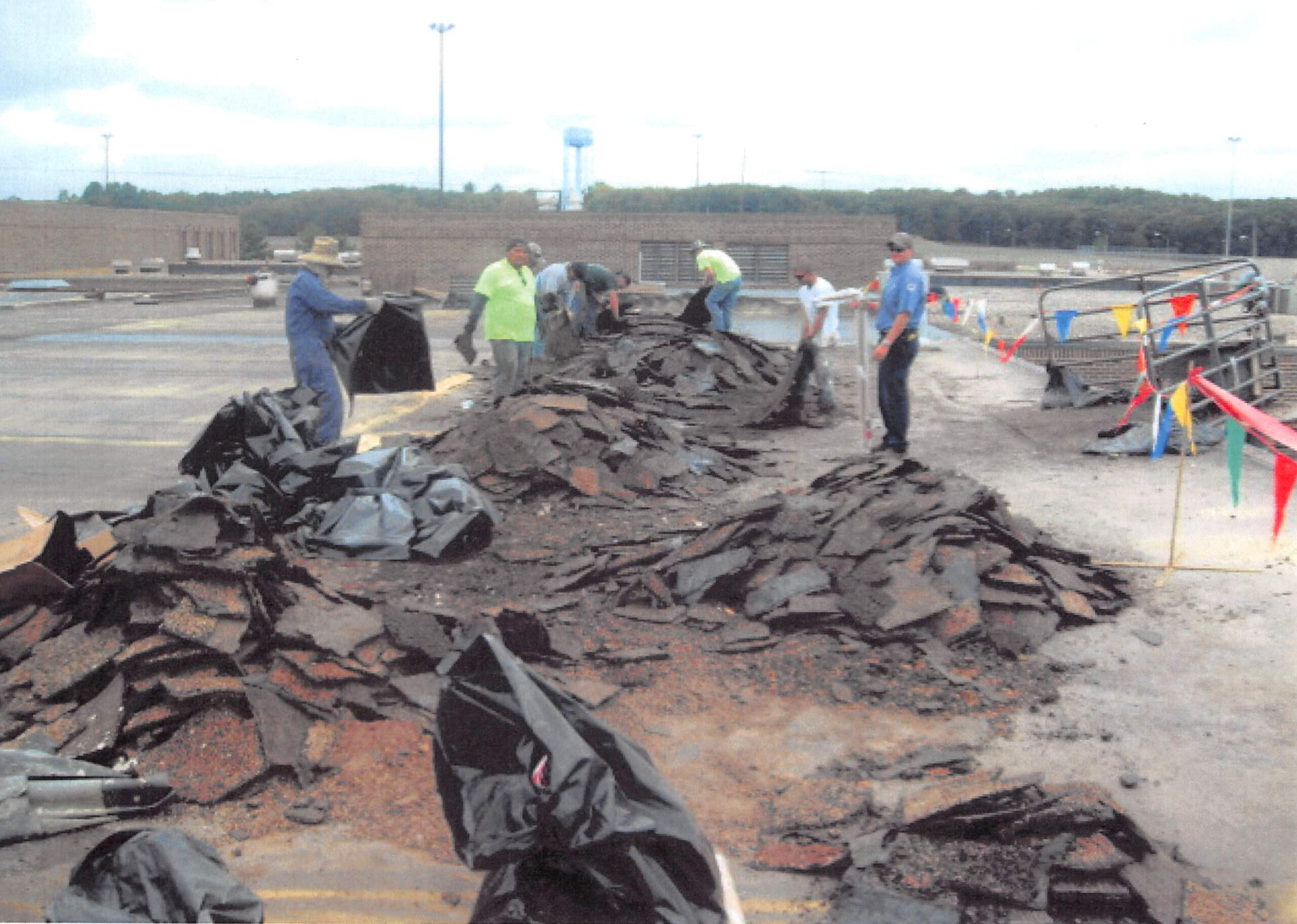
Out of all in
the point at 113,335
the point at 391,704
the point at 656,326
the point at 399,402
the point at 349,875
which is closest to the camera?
the point at 349,875

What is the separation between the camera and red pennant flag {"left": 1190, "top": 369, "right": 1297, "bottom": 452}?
614cm

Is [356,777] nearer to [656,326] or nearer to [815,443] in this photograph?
[815,443]

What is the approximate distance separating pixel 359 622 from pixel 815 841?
263 cm

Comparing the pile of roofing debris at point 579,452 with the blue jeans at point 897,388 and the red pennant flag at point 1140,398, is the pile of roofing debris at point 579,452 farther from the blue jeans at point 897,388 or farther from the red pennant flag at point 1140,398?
the red pennant flag at point 1140,398

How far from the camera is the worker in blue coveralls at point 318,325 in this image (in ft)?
32.5

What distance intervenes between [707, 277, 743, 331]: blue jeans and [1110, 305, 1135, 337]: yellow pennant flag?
18.4 feet

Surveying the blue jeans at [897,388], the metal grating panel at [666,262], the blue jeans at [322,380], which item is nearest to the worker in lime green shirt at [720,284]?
the blue jeans at [897,388]

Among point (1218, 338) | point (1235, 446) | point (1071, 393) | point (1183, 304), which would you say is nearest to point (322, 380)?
point (1235, 446)

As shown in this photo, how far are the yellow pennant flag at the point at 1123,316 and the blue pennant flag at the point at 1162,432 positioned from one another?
6.45 feet

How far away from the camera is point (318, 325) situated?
33.2 ft

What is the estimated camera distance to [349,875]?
427 centimetres

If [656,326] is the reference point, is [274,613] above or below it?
below

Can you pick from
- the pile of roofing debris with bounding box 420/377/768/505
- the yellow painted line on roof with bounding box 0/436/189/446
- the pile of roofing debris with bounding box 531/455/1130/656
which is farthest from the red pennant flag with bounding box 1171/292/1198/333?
the yellow painted line on roof with bounding box 0/436/189/446

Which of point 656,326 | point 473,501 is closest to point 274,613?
point 473,501
